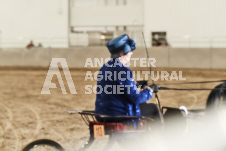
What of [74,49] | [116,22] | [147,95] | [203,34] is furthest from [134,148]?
[116,22]

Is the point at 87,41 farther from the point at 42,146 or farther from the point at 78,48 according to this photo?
the point at 42,146

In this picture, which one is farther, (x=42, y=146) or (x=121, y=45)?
(x=42, y=146)

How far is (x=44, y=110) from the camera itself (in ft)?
30.3

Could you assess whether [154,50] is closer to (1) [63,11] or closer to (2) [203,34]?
(2) [203,34]

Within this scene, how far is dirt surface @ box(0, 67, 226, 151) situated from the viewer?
6320 millimetres

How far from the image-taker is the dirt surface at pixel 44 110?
632 cm

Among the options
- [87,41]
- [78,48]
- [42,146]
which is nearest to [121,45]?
[42,146]

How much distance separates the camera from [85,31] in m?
30.2

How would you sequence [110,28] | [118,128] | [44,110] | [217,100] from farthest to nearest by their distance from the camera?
1. [110,28]
2. [44,110]
3. [217,100]
4. [118,128]

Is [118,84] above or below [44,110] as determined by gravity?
above

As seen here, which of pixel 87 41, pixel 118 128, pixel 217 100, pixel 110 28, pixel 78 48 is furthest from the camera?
pixel 110 28

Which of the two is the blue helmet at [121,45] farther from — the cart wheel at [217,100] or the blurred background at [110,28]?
the blurred background at [110,28]

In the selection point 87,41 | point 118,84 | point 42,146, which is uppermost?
point 118,84

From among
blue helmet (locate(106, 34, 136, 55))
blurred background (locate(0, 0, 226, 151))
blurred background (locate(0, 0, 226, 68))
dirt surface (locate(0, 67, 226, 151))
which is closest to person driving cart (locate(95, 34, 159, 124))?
blue helmet (locate(106, 34, 136, 55))
